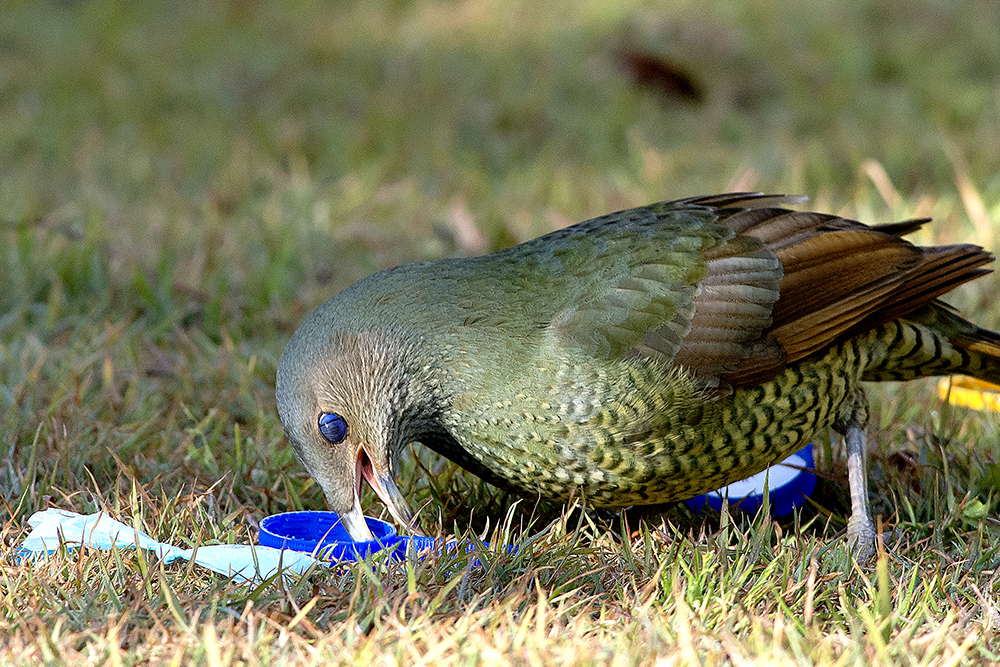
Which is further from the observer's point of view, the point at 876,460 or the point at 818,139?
the point at 818,139

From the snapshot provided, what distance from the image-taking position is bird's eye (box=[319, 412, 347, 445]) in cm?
316

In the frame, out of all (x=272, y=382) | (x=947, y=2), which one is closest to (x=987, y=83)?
(x=947, y=2)

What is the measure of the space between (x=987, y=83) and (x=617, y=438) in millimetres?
5773

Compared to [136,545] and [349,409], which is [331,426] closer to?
[349,409]

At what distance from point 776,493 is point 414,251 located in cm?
256

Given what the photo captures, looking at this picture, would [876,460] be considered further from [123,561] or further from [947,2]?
[947,2]

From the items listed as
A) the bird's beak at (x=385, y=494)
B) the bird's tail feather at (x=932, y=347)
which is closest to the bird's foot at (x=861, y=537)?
the bird's tail feather at (x=932, y=347)

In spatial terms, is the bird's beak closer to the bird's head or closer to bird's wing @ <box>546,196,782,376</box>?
the bird's head

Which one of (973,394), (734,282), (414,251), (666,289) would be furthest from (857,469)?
(414,251)

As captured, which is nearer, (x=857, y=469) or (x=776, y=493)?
(x=857, y=469)

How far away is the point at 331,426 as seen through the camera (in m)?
3.17

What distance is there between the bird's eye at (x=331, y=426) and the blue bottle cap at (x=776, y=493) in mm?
1173

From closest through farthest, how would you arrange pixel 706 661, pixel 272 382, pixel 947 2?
pixel 706 661 < pixel 272 382 < pixel 947 2

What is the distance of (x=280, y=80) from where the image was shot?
8.01m
